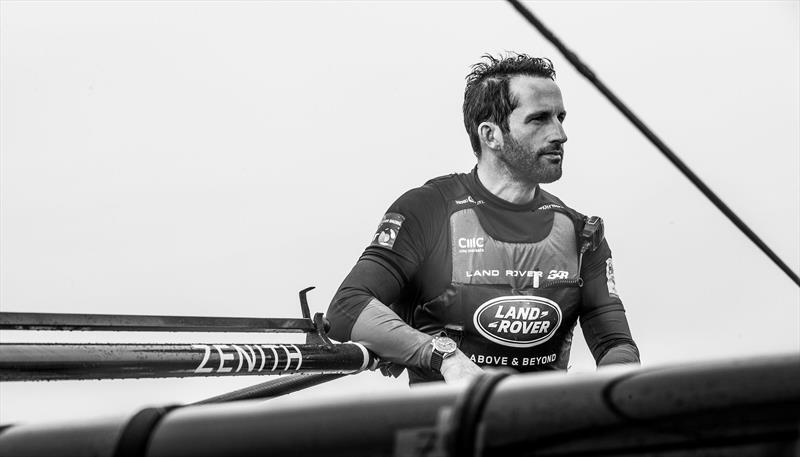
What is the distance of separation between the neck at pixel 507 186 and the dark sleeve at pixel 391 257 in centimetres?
12

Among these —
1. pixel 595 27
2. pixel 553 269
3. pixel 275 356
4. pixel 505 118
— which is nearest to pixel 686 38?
pixel 595 27

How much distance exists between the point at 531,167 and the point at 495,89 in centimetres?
19

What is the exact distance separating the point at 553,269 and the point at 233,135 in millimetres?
693

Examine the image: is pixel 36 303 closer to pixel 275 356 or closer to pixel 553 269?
pixel 275 356

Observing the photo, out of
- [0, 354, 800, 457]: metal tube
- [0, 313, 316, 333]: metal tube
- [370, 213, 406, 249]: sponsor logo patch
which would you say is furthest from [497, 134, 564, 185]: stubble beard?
[0, 354, 800, 457]: metal tube

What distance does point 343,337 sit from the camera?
179 centimetres

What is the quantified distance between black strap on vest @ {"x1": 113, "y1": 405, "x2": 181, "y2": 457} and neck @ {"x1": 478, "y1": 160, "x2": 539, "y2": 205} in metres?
1.59

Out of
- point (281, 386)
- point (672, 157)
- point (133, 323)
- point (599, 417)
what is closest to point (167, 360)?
point (133, 323)

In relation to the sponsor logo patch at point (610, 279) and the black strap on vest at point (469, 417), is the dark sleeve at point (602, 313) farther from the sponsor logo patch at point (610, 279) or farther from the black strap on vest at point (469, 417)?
the black strap on vest at point (469, 417)

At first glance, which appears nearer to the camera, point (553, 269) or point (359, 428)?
point (359, 428)

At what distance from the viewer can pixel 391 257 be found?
1.87m

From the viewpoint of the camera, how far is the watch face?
168cm

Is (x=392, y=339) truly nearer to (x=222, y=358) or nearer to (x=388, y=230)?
(x=388, y=230)

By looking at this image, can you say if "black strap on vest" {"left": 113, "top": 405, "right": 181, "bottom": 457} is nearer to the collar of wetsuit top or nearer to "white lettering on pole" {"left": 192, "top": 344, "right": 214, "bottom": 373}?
"white lettering on pole" {"left": 192, "top": 344, "right": 214, "bottom": 373}
